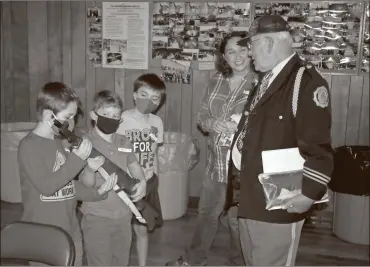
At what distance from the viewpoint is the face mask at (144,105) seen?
6.05 ft

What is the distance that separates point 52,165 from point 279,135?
65 cm

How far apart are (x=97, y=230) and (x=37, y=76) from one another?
152cm

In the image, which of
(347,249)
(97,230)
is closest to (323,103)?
(97,230)

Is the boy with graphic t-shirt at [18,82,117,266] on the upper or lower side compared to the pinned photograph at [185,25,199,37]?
lower

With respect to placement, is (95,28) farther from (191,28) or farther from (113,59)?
(191,28)

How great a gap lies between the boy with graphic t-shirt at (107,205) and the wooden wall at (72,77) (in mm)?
931

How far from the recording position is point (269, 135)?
1.26 m

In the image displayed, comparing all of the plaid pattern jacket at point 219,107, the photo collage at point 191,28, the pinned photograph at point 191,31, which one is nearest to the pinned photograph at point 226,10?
the photo collage at point 191,28

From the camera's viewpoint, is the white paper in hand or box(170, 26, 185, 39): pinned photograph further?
box(170, 26, 185, 39): pinned photograph

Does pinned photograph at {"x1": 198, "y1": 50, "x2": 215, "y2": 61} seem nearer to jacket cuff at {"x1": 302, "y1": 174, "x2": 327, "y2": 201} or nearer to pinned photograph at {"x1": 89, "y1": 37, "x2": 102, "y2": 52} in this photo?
pinned photograph at {"x1": 89, "y1": 37, "x2": 102, "y2": 52}

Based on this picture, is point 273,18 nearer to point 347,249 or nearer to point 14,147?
point 347,249

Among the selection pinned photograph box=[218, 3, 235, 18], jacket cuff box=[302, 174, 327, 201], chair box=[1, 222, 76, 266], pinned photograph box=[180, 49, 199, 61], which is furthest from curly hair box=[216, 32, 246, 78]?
chair box=[1, 222, 76, 266]

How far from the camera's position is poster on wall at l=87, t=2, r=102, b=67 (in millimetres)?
2117

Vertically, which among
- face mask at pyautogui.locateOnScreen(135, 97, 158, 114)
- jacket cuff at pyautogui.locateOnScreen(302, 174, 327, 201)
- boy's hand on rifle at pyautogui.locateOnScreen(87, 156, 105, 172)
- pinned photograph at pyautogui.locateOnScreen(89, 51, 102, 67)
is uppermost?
pinned photograph at pyautogui.locateOnScreen(89, 51, 102, 67)
